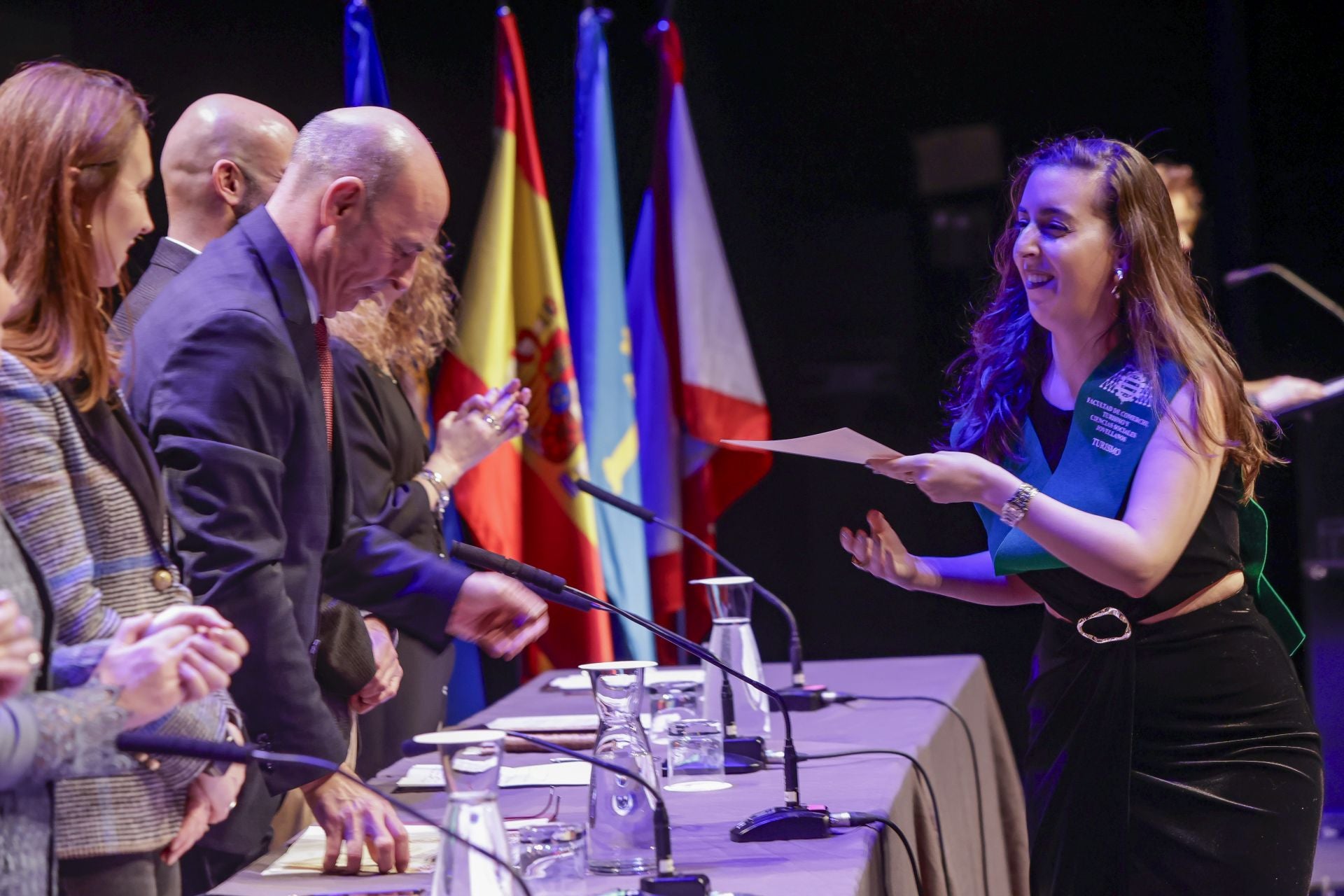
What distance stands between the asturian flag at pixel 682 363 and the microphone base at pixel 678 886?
2.68m

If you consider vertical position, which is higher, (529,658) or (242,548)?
(242,548)

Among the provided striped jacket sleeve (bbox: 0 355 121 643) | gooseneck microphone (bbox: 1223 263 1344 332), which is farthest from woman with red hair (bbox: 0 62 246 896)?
gooseneck microphone (bbox: 1223 263 1344 332)

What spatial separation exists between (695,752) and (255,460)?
77 cm

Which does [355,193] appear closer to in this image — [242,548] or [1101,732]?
[242,548]

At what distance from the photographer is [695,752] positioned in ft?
6.52

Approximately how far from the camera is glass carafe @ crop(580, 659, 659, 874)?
149 cm

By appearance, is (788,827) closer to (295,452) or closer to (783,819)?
(783,819)

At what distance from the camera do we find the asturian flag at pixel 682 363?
13.3 ft

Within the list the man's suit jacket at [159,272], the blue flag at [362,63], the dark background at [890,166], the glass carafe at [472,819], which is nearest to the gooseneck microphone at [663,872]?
the glass carafe at [472,819]

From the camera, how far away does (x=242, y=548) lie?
162cm

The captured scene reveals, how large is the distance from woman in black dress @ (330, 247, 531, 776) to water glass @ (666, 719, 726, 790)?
0.66m

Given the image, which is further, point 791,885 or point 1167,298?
point 1167,298

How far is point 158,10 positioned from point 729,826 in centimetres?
289

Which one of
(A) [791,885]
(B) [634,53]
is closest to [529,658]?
(B) [634,53]
